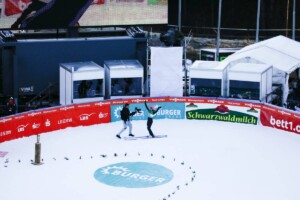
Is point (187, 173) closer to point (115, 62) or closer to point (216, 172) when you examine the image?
point (216, 172)

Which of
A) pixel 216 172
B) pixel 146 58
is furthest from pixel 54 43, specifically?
pixel 216 172

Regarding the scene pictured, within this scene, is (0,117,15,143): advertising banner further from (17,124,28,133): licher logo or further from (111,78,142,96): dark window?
(111,78,142,96): dark window

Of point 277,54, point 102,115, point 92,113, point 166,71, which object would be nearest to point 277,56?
point 277,54

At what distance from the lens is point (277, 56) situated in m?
40.5

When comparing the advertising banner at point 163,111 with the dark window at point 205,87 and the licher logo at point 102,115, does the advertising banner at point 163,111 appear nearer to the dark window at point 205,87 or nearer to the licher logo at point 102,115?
the licher logo at point 102,115

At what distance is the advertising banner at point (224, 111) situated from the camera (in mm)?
35625

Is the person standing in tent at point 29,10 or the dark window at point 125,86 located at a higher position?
the person standing in tent at point 29,10

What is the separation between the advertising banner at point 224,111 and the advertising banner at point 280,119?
1.45 ft

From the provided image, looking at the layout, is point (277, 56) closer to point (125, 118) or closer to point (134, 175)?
point (125, 118)

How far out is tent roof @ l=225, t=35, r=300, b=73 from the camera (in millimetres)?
39594

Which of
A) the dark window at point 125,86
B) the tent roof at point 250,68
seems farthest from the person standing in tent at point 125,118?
the tent roof at point 250,68

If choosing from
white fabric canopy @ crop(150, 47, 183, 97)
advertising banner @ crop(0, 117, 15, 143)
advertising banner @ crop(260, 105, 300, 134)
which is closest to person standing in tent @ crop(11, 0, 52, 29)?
white fabric canopy @ crop(150, 47, 183, 97)

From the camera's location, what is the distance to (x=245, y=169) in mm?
28734

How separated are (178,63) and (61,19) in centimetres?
766
